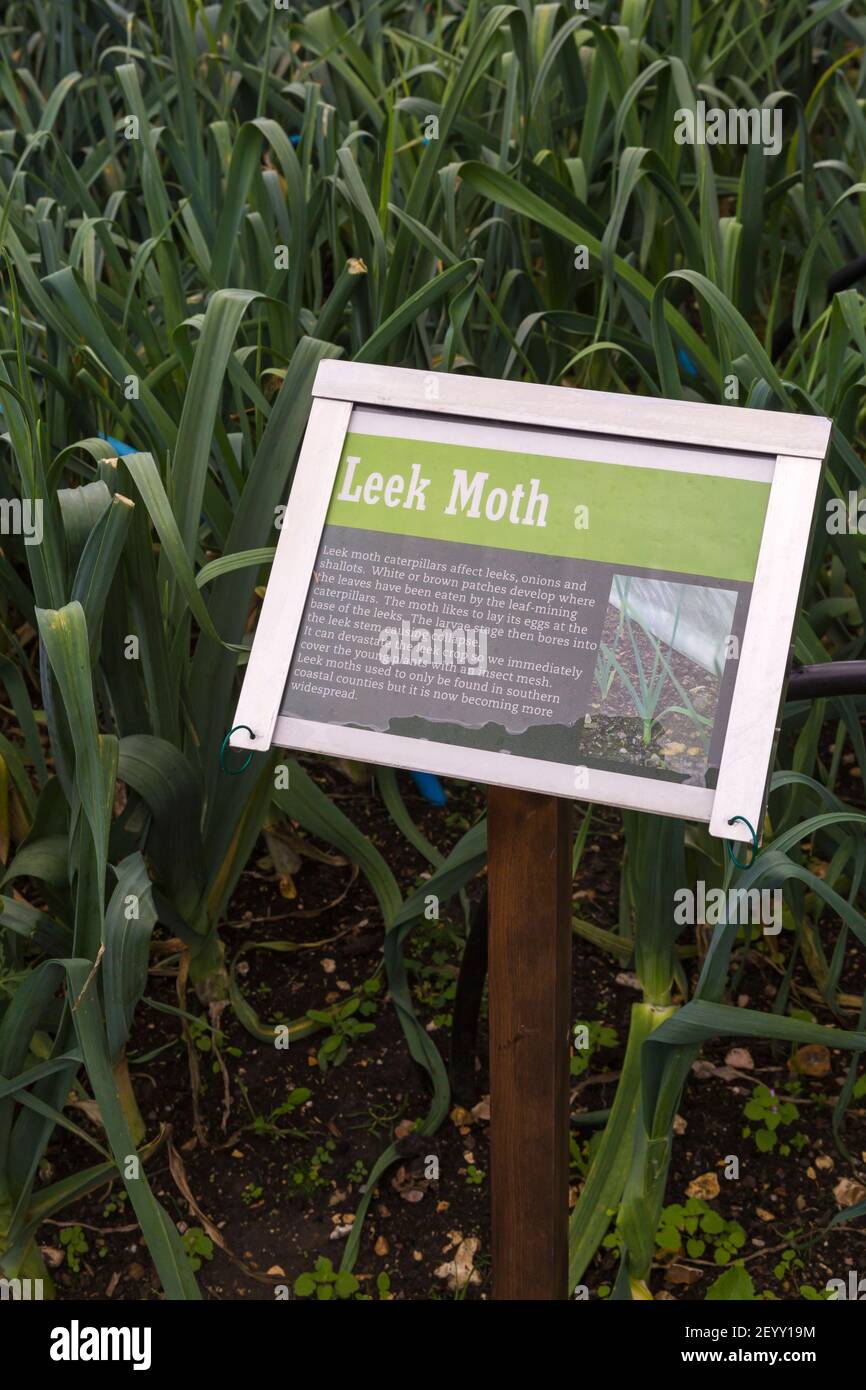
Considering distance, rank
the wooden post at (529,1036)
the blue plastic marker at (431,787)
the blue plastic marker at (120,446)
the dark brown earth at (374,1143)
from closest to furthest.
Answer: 1. the wooden post at (529,1036)
2. the dark brown earth at (374,1143)
3. the blue plastic marker at (120,446)
4. the blue plastic marker at (431,787)

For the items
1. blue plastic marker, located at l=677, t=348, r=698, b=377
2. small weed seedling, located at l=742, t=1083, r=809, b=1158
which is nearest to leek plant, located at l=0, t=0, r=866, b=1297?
blue plastic marker, located at l=677, t=348, r=698, b=377

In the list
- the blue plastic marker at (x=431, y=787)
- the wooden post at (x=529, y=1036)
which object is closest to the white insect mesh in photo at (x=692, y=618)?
the wooden post at (x=529, y=1036)

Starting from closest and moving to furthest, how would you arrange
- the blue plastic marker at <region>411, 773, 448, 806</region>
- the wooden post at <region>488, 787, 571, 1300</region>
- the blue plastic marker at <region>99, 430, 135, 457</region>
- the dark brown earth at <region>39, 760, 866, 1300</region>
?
the wooden post at <region>488, 787, 571, 1300</region>
the dark brown earth at <region>39, 760, 866, 1300</region>
the blue plastic marker at <region>99, 430, 135, 457</region>
the blue plastic marker at <region>411, 773, 448, 806</region>

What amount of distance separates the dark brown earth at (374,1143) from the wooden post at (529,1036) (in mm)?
225

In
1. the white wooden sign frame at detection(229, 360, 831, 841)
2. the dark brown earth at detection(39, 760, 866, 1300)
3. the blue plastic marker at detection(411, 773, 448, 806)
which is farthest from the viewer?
the blue plastic marker at detection(411, 773, 448, 806)

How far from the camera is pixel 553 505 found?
28.5 inches

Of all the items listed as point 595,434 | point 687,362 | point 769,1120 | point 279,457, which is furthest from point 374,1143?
point 687,362

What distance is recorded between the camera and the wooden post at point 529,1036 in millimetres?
784

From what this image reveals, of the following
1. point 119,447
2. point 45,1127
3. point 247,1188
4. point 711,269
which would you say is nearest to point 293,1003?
point 247,1188

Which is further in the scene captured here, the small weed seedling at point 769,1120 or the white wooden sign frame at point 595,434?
the small weed seedling at point 769,1120

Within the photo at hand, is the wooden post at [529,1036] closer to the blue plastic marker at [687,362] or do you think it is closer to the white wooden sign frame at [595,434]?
the white wooden sign frame at [595,434]

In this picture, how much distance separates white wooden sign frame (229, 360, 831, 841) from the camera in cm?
68

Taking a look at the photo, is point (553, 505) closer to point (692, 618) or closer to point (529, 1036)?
point (692, 618)

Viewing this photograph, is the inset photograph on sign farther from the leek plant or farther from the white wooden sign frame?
the leek plant
